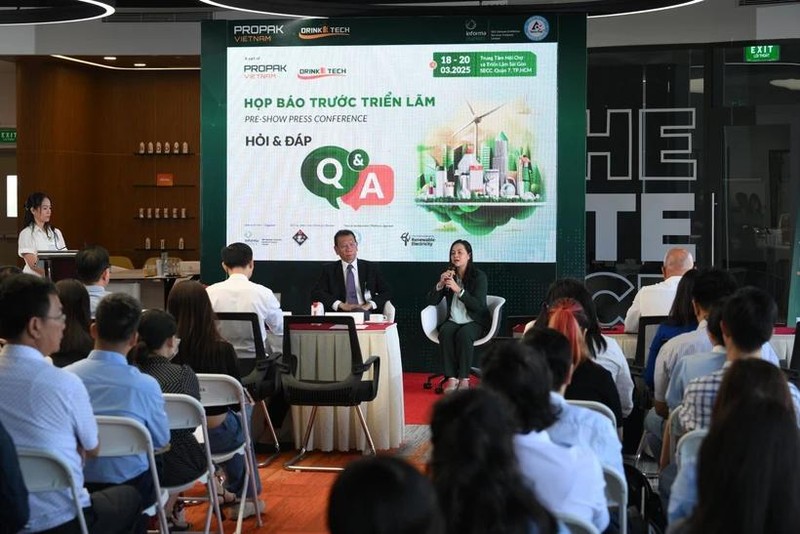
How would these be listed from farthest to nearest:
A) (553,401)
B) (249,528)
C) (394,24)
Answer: (394,24)
(249,528)
(553,401)

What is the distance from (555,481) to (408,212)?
765 centimetres

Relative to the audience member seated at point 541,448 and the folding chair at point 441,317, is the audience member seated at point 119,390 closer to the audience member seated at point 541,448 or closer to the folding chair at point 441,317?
the audience member seated at point 541,448

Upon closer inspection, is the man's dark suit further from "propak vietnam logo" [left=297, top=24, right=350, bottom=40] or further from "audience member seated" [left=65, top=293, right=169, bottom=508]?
"audience member seated" [left=65, top=293, right=169, bottom=508]

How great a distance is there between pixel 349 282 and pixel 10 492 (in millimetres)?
6041

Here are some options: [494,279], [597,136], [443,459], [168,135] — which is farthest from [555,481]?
[168,135]

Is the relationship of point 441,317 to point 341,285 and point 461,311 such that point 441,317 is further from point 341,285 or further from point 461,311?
point 341,285

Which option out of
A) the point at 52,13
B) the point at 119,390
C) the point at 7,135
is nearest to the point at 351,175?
the point at 52,13

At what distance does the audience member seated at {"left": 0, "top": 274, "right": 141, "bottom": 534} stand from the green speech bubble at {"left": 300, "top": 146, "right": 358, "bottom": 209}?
673 cm

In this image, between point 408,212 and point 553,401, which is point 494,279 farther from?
point 553,401

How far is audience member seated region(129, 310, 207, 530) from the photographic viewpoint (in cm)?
486

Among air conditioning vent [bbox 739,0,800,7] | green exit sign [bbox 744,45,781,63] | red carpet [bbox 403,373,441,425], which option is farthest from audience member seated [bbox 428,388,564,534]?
green exit sign [bbox 744,45,781,63]

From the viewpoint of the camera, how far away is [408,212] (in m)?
10.5

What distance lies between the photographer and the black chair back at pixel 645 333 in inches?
275

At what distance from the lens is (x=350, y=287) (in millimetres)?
9094
